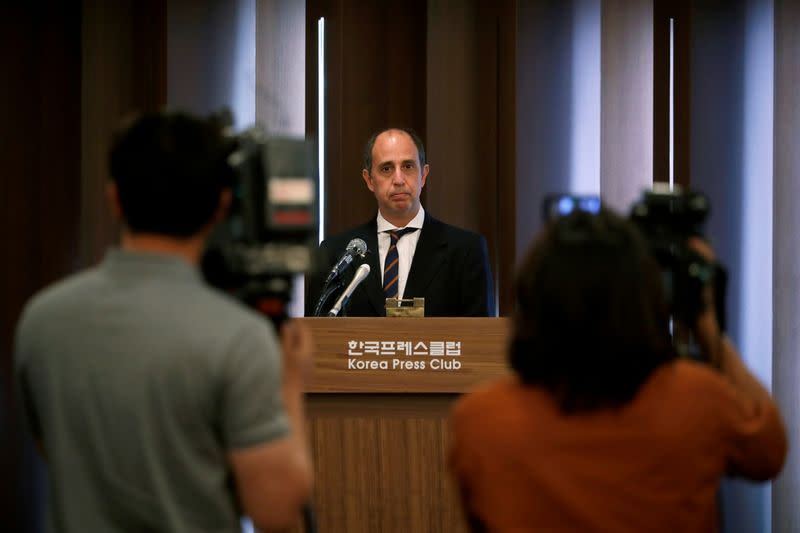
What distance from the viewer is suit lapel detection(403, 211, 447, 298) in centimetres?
311

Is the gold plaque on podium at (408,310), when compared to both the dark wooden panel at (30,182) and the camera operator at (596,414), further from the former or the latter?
the dark wooden panel at (30,182)

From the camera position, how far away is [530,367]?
122 centimetres

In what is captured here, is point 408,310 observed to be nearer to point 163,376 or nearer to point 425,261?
point 425,261

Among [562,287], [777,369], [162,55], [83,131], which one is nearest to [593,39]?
[777,369]

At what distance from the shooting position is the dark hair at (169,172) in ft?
4.00

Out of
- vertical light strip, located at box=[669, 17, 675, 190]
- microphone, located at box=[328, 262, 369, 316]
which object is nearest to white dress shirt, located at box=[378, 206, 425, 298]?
microphone, located at box=[328, 262, 369, 316]

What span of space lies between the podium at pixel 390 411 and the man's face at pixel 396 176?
1.04m

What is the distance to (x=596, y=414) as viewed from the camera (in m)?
1.20

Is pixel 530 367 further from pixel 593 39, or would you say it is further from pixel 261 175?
pixel 593 39

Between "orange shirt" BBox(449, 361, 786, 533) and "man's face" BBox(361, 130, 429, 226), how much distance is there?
2.16 metres

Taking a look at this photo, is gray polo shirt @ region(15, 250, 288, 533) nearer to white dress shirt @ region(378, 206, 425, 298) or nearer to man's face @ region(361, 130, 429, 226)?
white dress shirt @ region(378, 206, 425, 298)

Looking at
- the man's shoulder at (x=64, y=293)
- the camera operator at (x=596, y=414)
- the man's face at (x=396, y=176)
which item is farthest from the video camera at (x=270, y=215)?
the man's face at (x=396, y=176)

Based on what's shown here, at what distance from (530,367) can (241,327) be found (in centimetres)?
36

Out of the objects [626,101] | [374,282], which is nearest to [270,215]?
[374,282]
